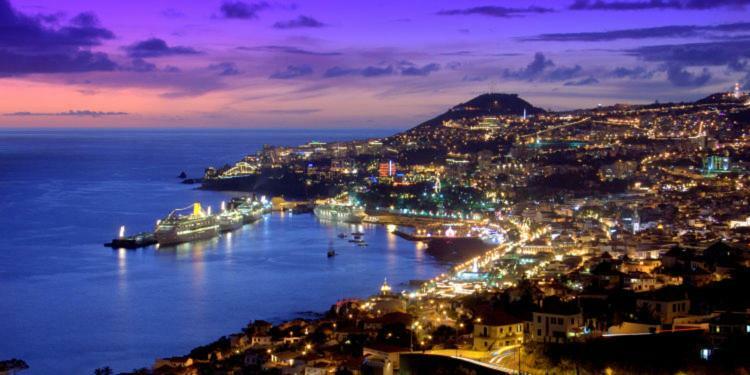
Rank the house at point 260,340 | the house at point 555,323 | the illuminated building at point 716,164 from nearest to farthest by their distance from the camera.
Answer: the house at point 555,323
the house at point 260,340
the illuminated building at point 716,164

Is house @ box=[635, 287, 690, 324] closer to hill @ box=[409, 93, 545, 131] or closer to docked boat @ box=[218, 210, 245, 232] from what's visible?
docked boat @ box=[218, 210, 245, 232]

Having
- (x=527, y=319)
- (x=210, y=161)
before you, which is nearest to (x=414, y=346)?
(x=527, y=319)

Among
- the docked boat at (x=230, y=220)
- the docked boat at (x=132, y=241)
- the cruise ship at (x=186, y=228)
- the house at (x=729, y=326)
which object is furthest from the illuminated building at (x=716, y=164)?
the house at (x=729, y=326)


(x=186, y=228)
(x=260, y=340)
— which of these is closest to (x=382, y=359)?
(x=260, y=340)

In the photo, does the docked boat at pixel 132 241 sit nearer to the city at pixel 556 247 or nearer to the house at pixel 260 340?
the city at pixel 556 247

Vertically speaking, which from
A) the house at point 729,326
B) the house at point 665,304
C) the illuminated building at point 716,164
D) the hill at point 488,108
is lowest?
the house at point 665,304

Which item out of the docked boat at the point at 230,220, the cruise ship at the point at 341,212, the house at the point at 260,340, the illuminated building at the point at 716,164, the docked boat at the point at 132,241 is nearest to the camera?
the house at the point at 260,340

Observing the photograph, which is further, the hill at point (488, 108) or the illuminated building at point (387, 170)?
the hill at point (488, 108)

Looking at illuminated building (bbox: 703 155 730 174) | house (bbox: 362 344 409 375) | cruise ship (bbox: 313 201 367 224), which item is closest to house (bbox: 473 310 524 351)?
house (bbox: 362 344 409 375)
